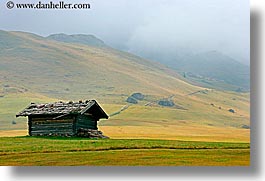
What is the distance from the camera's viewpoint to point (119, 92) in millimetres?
25766

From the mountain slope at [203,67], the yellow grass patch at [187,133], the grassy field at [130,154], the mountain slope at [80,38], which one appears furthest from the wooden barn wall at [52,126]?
the mountain slope at [80,38]

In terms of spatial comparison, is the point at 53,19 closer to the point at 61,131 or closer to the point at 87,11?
the point at 87,11

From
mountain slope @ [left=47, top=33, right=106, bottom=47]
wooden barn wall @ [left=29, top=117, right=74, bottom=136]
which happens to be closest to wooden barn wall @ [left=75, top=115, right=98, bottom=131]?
wooden barn wall @ [left=29, top=117, right=74, bottom=136]

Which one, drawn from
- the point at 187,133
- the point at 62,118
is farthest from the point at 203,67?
the point at 62,118

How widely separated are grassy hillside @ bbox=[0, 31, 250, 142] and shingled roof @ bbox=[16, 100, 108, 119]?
0.87 meters

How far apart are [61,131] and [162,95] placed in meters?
11.9

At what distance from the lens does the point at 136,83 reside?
90.5ft

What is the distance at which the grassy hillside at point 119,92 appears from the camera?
14484mm

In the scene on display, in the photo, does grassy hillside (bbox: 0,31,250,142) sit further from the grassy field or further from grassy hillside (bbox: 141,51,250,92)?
the grassy field

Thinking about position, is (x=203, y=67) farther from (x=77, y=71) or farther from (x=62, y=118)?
(x=77, y=71)

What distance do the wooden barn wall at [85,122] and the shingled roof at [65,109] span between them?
0.64ft

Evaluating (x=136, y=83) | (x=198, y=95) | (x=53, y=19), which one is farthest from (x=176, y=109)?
(x=53, y=19)

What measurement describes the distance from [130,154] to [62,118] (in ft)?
12.9

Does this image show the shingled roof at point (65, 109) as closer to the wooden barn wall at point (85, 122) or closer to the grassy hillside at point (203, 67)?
the wooden barn wall at point (85, 122)
